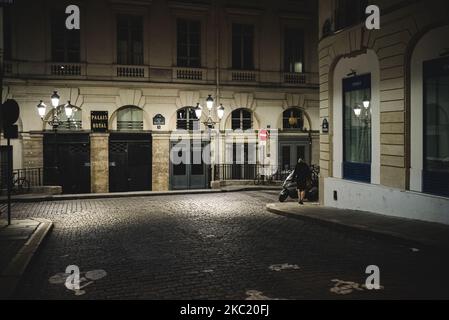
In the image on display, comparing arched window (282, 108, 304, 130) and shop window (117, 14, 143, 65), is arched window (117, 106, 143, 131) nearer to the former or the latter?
shop window (117, 14, 143, 65)

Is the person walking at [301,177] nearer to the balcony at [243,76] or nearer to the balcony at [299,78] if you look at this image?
the balcony at [243,76]

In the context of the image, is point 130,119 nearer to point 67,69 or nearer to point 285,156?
point 67,69

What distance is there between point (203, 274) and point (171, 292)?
1.03 metres

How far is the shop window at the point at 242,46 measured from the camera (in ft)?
81.7

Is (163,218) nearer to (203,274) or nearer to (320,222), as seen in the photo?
(320,222)

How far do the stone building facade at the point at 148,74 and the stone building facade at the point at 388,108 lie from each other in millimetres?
9109

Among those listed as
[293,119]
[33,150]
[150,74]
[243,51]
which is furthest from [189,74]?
[33,150]

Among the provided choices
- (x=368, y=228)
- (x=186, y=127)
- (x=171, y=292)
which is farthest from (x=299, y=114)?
(x=171, y=292)

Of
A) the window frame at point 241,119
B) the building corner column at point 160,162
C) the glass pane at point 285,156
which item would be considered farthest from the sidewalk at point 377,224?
the glass pane at point 285,156

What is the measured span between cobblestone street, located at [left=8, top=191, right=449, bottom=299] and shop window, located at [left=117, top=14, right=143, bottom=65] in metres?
11.3

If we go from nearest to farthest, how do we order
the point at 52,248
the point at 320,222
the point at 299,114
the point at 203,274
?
1. the point at 203,274
2. the point at 52,248
3. the point at 320,222
4. the point at 299,114

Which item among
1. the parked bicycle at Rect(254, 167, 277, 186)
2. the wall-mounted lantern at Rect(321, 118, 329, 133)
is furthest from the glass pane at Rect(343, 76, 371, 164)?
the parked bicycle at Rect(254, 167, 277, 186)

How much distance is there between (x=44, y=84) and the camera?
21.5 metres
